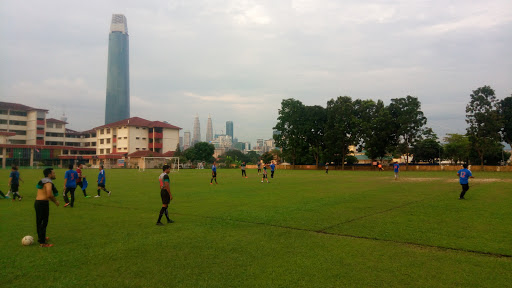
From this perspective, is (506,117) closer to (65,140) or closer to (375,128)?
(375,128)

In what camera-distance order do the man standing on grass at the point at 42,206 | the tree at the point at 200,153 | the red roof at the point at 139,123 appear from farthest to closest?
the red roof at the point at 139,123
the tree at the point at 200,153
the man standing on grass at the point at 42,206

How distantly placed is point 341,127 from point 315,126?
9.22 metres

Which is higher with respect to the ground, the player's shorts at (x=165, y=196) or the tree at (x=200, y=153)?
the tree at (x=200, y=153)

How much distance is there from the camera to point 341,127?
2655 inches

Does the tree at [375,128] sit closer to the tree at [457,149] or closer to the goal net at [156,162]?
the tree at [457,149]

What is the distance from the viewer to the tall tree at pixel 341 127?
67750mm

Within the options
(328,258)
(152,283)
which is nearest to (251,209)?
(328,258)

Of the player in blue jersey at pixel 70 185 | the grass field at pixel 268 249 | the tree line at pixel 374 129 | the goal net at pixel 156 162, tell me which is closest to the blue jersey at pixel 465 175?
the grass field at pixel 268 249

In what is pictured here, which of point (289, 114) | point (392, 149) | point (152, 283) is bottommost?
point (152, 283)

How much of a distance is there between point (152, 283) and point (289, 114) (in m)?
73.4

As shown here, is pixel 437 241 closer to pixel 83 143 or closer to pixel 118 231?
pixel 118 231

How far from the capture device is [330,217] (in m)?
11.4

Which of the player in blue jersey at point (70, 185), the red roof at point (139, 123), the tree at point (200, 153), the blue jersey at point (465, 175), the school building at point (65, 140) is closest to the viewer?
the player in blue jersey at point (70, 185)

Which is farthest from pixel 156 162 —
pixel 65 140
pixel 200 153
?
pixel 65 140
